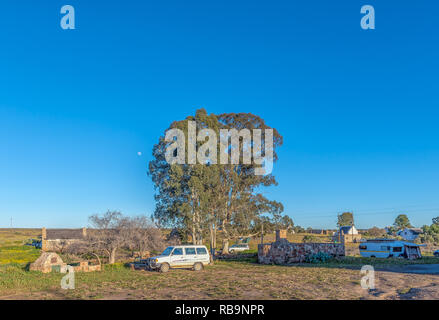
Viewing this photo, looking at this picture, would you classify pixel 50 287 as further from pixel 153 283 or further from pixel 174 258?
pixel 174 258

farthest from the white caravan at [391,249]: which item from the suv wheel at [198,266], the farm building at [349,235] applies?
the farm building at [349,235]

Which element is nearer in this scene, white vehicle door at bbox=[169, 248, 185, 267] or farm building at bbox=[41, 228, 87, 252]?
white vehicle door at bbox=[169, 248, 185, 267]

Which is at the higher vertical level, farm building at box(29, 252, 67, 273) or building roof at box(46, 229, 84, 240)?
farm building at box(29, 252, 67, 273)

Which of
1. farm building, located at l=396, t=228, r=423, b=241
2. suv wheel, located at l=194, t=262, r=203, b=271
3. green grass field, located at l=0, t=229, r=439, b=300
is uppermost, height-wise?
green grass field, located at l=0, t=229, r=439, b=300

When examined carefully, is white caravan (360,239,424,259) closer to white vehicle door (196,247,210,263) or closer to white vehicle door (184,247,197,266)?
white vehicle door (196,247,210,263)

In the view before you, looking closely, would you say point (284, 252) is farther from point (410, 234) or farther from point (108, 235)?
point (410, 234)

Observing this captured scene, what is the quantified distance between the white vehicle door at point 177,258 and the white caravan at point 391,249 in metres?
25.9

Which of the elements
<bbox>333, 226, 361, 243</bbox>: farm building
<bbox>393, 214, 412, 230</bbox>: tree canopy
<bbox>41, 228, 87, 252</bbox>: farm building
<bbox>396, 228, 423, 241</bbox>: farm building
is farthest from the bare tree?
<bbox>393, 214, 412, 230</bbox>: tree canopy

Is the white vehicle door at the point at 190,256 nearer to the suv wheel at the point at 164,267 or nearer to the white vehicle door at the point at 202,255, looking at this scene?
the white vehicle door at the point at 202,255

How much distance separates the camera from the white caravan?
3816cm

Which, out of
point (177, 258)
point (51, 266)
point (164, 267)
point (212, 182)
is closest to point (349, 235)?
point (212, 182)

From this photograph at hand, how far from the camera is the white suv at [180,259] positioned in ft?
74.5
